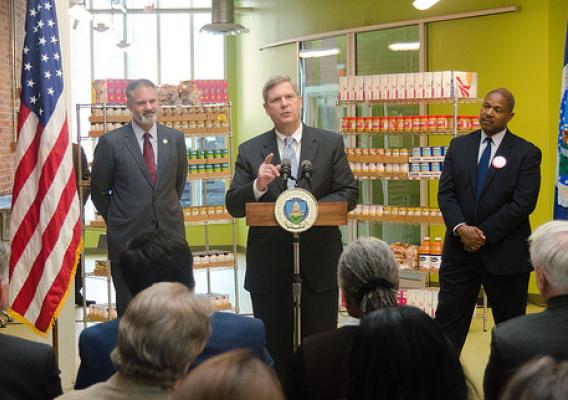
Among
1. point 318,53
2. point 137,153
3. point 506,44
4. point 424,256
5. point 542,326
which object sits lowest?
point 424,256

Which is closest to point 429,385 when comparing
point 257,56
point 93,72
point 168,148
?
point 168,148

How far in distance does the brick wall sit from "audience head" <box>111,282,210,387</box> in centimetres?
799

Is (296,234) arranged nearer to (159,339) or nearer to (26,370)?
(26,370)

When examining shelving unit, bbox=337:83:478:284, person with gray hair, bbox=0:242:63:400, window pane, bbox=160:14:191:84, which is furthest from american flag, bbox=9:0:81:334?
window pane, bbox=160:14:191:84

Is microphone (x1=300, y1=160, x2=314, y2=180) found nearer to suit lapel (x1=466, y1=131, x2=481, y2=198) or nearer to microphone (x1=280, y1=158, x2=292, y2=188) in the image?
microphone (x1=280, y1=158, x2=292, y2=188)

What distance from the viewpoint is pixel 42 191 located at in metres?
4.71

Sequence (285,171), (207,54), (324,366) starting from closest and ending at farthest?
(324,366), (285,171), (207,54)

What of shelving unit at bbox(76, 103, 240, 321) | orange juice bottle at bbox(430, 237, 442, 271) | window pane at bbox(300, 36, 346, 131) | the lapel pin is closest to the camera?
the lapel pin

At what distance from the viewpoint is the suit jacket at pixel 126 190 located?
5.24 m

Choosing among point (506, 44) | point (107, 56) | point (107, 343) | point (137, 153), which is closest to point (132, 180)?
point (137, 153)

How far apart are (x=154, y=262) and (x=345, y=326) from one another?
0.70m

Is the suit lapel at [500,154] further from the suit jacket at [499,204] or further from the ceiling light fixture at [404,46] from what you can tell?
the ceiling light fixture at [404,46]

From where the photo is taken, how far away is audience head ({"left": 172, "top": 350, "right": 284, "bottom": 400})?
4.53 feet

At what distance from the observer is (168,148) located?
5.43 m
